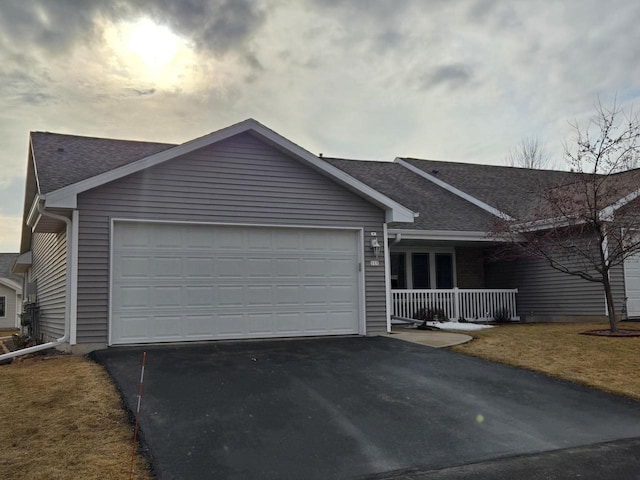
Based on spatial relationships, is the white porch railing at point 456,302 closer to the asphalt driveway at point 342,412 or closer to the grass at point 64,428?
the asphalt driveway at point 342,412

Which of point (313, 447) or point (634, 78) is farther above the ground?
point (634, 78)

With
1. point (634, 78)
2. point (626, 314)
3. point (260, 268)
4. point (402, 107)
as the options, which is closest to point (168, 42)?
point (260, 268)

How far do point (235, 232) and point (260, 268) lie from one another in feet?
2.93

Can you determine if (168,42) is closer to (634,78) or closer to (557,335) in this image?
(557,335)

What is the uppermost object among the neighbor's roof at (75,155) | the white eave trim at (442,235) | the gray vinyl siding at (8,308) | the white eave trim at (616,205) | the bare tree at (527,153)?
the bare tree at (527,153)

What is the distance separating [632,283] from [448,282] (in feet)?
17.1

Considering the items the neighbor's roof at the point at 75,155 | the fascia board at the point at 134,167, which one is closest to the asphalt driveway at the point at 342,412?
the fascia board at the point at 134,167

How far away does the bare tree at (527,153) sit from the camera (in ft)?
122

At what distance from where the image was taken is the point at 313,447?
5137 millimetres

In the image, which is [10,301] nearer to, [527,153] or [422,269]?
[422,269]

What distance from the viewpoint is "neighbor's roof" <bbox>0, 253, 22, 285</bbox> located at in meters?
34.1

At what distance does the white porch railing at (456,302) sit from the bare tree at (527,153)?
2316cm

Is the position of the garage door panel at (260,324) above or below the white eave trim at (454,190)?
below

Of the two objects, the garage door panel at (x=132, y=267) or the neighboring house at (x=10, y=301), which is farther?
the neighboring house at (x=10, y=301)
